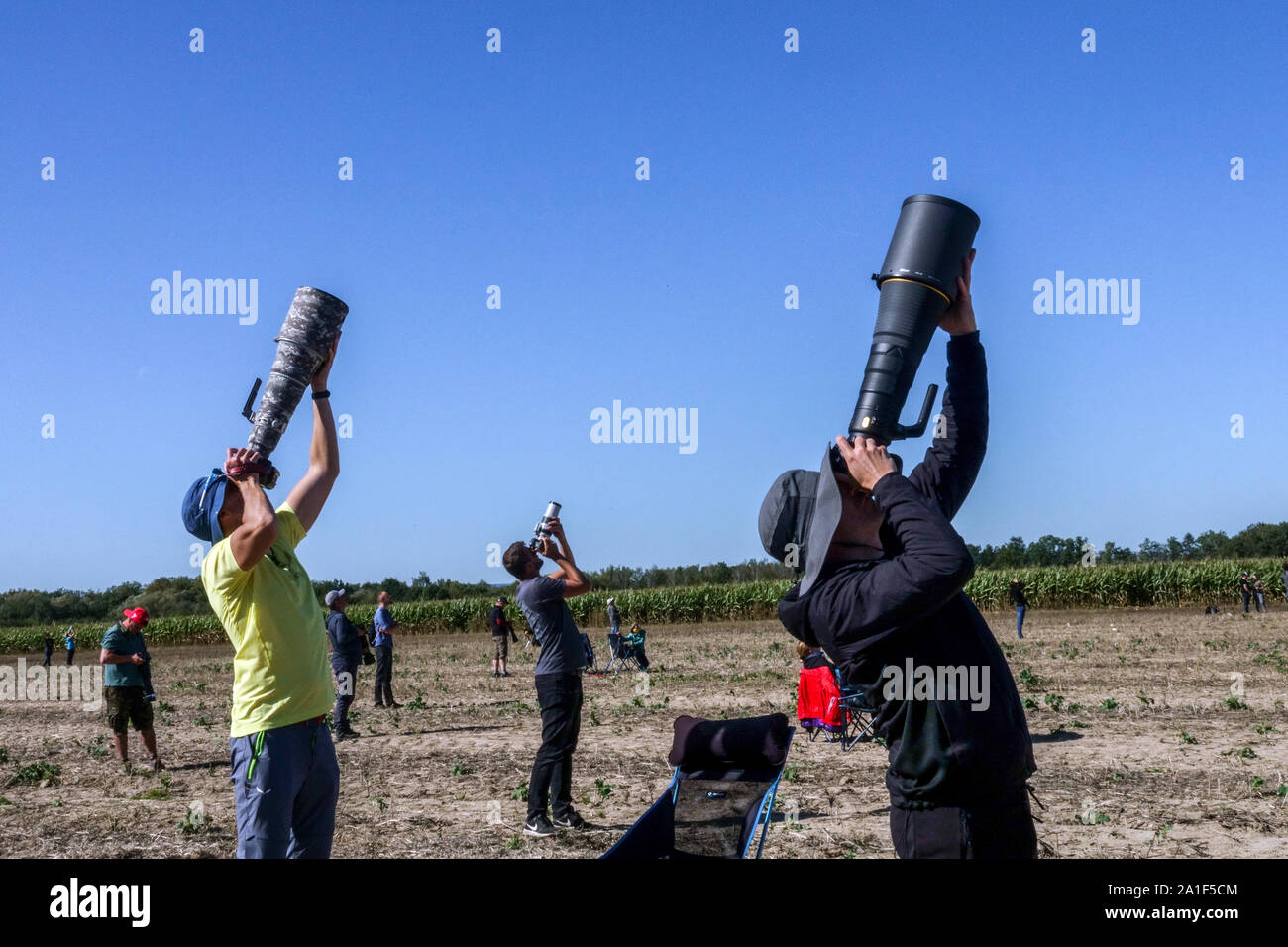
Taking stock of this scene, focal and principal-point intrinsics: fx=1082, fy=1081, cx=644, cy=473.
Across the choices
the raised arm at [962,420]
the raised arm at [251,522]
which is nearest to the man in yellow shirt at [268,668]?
the raised arm at [251,522]

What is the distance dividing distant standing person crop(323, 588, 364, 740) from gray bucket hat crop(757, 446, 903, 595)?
1152cm

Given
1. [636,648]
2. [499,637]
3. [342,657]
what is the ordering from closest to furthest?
1. [342,657]
2. [636,648]
3. [499,637]

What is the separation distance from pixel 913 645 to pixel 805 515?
0.44 meters

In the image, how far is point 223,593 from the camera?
3.77m

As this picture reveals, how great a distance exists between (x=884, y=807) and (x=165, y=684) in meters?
22.5

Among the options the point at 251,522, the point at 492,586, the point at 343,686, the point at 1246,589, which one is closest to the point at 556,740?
the point at 251,522

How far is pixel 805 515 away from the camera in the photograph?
290cm

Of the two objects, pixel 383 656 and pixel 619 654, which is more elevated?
pixel 383 656

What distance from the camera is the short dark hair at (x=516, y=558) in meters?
7.87

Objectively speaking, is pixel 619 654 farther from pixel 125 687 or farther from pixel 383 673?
pixel 125 687

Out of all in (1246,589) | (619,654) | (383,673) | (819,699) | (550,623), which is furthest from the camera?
(1246,589)
